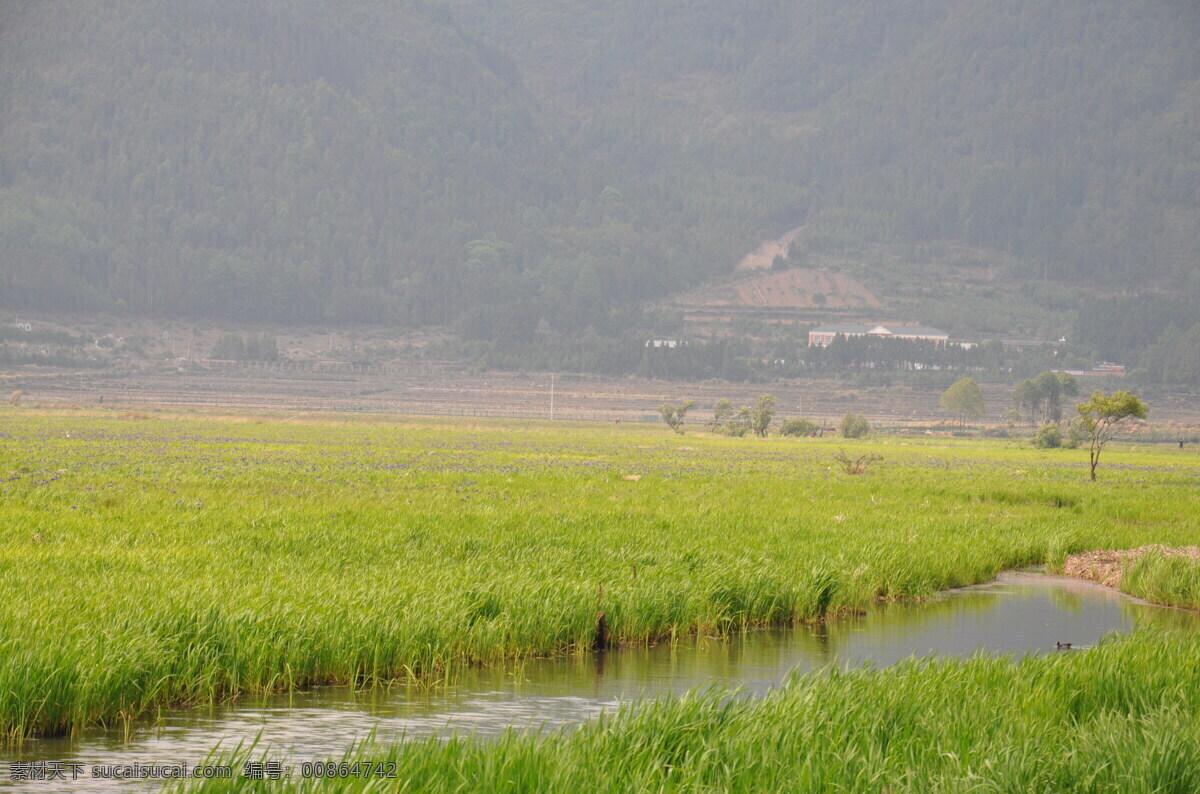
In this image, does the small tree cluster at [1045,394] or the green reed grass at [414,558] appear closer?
the green reed grass at [414,558]

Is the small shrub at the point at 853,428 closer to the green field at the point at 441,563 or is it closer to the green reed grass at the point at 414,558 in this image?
the green reed grass at the point at 414,558

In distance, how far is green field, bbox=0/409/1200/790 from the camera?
11141 millimetres

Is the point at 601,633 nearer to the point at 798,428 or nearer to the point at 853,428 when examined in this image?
the point at 798,428

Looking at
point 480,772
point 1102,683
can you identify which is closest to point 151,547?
point 480,772

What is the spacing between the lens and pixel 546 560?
726 inches

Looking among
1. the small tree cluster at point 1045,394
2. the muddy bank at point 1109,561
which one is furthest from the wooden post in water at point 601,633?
the small tree cluster at point 1045,394

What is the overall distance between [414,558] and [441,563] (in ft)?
2.30

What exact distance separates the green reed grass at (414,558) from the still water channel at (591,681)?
0.39m

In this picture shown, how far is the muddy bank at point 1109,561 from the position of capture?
2167 centimetres

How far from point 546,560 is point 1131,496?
25988mm

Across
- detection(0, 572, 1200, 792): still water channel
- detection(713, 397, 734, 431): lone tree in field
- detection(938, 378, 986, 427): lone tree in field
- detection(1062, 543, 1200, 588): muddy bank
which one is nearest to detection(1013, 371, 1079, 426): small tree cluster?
detection(938, 378, 986, 427): lone tree in field

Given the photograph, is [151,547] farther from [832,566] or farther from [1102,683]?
[1102,683]

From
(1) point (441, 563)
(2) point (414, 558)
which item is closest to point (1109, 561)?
(1) point (441, 563)

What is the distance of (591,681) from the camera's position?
13.0m
